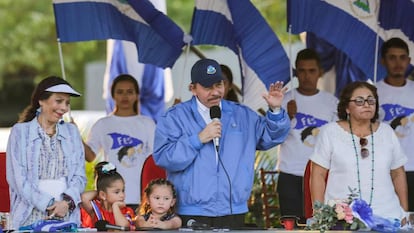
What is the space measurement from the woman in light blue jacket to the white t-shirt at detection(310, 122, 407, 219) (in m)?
1.69

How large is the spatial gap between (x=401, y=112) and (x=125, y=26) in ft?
8.21

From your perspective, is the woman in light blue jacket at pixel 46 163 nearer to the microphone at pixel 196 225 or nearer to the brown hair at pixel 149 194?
the brown hair at pixel 149 194

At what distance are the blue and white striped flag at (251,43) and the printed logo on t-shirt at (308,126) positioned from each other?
28.0 inches

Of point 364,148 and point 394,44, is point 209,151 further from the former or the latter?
point 394,44

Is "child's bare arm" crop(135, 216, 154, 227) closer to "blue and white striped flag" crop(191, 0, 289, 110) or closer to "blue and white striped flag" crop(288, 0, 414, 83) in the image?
"blue and white striped flag" crop(191, 0, 289, 110)

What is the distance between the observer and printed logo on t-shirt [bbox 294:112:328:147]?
10844 millimetres

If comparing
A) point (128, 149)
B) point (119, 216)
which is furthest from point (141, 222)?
point (128, 149)

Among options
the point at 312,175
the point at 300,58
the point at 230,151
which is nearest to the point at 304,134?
the point at 300,58

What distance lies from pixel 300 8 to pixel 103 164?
9.13 ft

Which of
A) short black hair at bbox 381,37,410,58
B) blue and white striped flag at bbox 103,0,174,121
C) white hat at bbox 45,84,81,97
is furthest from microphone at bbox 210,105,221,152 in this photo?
blue and white striped flag at bbox 103,0,174,121

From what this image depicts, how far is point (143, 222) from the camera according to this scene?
888 cm

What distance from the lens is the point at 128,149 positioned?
11.1m

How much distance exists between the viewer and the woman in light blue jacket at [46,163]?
8789mm

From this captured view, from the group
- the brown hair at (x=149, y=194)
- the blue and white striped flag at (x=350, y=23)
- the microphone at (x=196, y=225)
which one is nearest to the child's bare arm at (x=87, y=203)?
the brown hair at (x=149, y=194)
